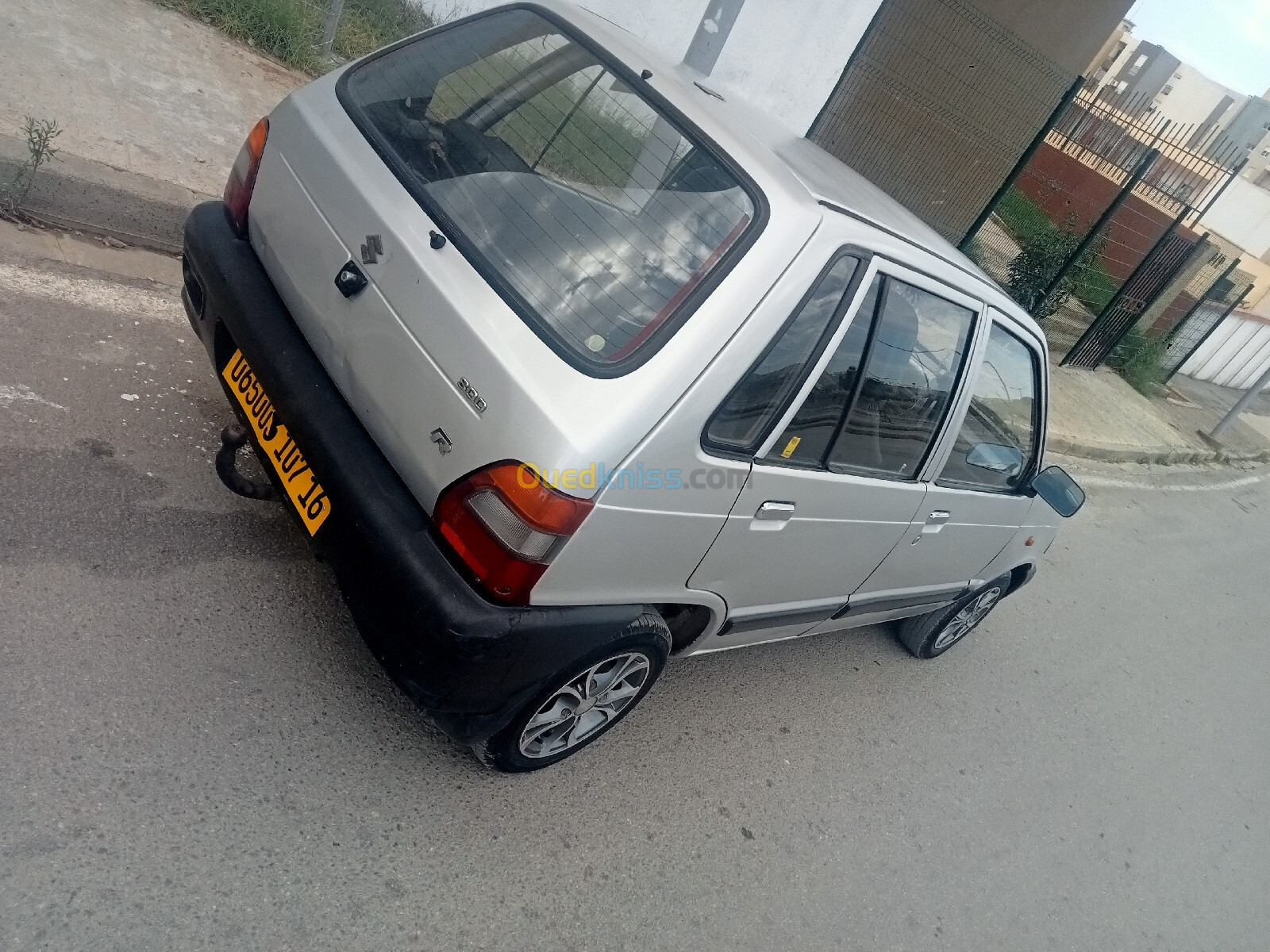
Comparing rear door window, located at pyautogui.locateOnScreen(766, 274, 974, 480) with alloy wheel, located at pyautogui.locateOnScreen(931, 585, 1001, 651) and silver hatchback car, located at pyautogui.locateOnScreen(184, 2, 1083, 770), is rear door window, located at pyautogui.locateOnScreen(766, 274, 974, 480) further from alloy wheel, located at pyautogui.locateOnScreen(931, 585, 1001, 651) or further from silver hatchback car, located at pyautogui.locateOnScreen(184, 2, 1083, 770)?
alloy wheel, located at pyautogui.locateOnScreen(931, 585, 1001, 651)

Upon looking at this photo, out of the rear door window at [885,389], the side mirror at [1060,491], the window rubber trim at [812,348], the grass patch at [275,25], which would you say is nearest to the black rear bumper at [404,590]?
the window rubber trim at [812,348]

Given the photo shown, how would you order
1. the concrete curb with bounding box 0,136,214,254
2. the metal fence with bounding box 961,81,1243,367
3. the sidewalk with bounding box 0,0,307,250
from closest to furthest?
the concrete curb with bounding box 0,136,214,254
the sidewalk with bounding box 0,0,307,250
the metal fence with bounding box 961,81,1243,367

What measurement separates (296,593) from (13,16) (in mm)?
4382

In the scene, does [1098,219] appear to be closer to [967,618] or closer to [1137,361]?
[1137,361]

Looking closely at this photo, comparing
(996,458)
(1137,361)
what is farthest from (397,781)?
(1137,361)

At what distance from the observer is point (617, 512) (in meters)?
2.16

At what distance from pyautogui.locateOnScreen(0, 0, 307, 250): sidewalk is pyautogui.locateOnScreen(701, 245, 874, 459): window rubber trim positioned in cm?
329

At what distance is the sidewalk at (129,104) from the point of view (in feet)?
13.4

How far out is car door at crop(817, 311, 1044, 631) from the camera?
3.20 metres

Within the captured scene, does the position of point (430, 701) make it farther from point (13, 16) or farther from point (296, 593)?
point (13, 16)

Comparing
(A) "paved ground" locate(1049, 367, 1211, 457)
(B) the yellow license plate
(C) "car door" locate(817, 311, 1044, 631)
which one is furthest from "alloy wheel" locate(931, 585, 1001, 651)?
(A) "paved ground" locate(1049, 367, 1211, 457)

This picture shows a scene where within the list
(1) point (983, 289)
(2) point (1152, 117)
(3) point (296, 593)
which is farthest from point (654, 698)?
(2) point (1152, 117)

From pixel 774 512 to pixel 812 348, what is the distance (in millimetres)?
495

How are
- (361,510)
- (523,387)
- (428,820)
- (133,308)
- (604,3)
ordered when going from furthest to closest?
1. (604,3)
2. (133,308)
3. (428,820)
4. (361,510)
5. (523,387)
